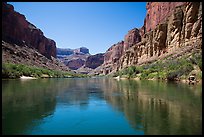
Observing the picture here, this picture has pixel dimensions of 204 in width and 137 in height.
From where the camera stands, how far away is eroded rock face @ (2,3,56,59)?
385ft

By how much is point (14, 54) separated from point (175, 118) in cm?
9123

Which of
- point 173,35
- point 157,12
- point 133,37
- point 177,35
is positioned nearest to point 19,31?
point 133,37

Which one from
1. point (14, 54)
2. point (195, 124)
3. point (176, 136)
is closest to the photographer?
point (176, 136)

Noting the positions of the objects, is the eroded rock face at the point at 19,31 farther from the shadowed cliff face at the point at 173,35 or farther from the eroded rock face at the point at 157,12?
the eroded rock face at the point at 157,12

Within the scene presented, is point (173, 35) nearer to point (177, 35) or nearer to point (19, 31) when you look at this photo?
point (177, 35)

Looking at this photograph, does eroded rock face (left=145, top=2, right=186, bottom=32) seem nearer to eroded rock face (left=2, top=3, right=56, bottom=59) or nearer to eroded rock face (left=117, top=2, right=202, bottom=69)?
eroded rock face (left=117, top=2, right=202, bottom=69)

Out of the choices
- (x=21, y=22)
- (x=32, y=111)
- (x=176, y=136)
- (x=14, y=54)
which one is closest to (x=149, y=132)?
(x=176, y=136)

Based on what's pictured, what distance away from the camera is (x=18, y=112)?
37.9 ft

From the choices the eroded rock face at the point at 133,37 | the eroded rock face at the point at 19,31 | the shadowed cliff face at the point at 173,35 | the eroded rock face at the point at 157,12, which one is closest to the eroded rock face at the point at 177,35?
the shadowed cliff face at the point at 173,35

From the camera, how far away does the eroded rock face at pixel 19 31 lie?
117m

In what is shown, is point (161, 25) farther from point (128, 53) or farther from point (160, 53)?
point (128, 53)

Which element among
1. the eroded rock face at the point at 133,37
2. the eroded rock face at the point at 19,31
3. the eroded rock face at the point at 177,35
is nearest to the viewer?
the eroded rock face at the point at 177,35

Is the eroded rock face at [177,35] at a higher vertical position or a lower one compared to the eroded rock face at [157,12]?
lower

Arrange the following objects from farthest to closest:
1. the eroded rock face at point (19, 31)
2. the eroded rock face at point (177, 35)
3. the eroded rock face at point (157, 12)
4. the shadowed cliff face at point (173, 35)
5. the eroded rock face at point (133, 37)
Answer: the eroded rock face at point (133, 37) → the eroded rock face at point (19, 31) → the eroded rock face at point (157, 12) → the shadowed cliff face at point (173, 35) → the eroded rock face at point (177, 35)
